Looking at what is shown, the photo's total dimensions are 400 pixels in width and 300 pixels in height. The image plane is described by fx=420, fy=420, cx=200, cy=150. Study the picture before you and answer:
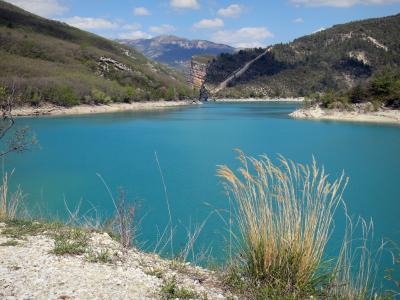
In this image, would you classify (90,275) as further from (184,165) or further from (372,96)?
(372,96)

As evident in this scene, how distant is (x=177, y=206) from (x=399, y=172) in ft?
44.5

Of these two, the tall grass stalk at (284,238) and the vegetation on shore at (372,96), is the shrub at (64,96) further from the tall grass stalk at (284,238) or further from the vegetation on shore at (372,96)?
the tall grass stalk at (284,238)

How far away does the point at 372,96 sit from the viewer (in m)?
54.9

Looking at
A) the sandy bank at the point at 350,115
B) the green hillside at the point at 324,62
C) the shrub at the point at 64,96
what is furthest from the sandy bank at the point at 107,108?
the green hillside at the point at 324,62

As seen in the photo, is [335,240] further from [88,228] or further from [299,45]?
[299,45]

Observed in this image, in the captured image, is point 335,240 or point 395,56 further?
point 395,56

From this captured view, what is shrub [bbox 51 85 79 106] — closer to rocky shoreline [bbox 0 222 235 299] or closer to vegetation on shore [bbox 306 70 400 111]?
→ vegetation on shore [bbox 306 70 400 111]

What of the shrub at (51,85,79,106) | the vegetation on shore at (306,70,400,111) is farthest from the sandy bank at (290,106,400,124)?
the shrub at (51,85,79,106)

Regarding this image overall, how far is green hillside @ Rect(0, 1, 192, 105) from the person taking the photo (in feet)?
224

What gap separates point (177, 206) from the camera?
1487cm

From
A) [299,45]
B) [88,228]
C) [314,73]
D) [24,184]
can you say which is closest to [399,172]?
[24,184]

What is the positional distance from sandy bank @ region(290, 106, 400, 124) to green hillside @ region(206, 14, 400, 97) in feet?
247

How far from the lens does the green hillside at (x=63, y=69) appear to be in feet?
224

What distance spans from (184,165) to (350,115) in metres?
37.5
